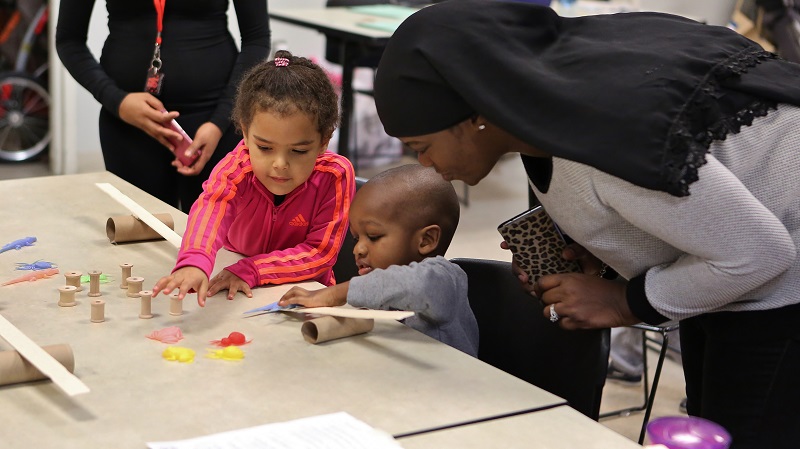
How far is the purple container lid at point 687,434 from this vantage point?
1.25 metres

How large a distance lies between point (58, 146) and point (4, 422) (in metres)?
4.74

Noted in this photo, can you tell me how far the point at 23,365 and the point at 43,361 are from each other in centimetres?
4

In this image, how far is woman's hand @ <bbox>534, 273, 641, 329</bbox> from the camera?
1.65 m

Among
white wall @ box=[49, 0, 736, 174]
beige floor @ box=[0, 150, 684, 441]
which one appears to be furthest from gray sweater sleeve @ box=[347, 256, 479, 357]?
white wall @ box=[49, 0, 736, 174]

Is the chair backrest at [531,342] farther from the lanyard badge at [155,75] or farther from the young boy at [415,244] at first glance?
the lanyard badge at [155,75]

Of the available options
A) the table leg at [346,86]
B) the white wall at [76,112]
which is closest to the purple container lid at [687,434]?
the table leg at [346,86]

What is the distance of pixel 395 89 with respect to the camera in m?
1.51

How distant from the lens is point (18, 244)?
6.67 ft

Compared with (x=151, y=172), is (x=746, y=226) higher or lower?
higher

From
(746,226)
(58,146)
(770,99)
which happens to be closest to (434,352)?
(746,226)

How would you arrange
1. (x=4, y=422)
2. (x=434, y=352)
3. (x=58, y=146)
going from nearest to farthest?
(x=4, y=422)
(x=434, y=352)
(x=58, y=146)

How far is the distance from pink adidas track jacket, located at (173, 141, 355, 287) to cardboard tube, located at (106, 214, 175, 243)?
16cm

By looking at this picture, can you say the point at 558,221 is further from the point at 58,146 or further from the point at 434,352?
the point at 58,146

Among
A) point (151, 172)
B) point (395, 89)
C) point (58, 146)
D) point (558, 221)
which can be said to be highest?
point (395, 89)
